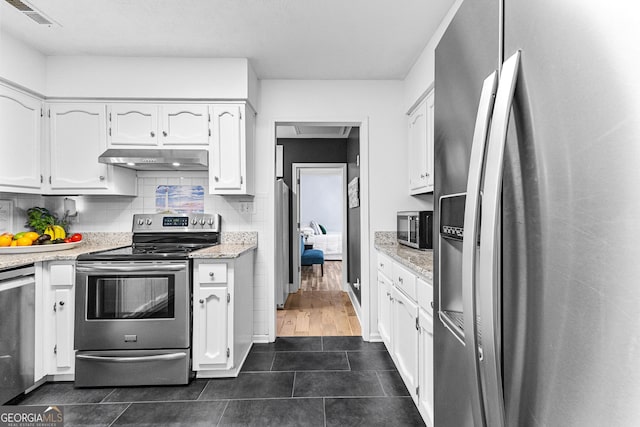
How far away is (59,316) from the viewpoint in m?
2.41

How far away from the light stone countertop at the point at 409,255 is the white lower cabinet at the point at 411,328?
51 mm

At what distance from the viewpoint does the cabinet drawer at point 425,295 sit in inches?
65.0

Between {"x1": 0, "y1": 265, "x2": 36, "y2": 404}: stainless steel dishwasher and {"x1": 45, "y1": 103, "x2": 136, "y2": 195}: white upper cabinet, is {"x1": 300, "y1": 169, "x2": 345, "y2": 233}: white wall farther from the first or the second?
{"x1": 0, "y1": 265, "x2": 36, "y2": 404}: stainless steel dishwasher

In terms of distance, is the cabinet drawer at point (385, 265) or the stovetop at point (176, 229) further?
→ the stovetop at point (176, 229)

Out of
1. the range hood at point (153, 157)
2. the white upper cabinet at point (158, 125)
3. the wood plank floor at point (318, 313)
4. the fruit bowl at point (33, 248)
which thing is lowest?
the wood plank floor at point (318, 313)

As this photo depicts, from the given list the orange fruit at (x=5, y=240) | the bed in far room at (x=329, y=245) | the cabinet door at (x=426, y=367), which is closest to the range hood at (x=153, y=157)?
the orange fruit at (x=5, y=240)

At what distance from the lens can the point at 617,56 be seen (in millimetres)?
381

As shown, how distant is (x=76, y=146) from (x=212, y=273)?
1.60 meters

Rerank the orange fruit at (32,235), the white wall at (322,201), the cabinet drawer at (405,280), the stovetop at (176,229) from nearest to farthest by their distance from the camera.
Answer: the cabinet drawer at (405,280)
the orange fruit at (32,235)
the stovetop at (176,229)
the white wall at (322,201)

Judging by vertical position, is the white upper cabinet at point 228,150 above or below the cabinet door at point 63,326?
above

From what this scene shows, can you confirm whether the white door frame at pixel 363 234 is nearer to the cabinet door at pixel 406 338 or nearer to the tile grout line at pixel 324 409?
the cabinet door at pixel 406 338

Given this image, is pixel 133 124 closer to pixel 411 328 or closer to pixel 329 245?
pixel 411 328

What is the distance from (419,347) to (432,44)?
6.64 feet

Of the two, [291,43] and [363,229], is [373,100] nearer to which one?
[291,43]
